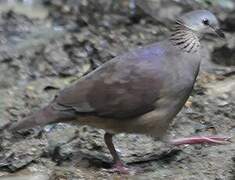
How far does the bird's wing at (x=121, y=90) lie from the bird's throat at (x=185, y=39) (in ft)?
0.59

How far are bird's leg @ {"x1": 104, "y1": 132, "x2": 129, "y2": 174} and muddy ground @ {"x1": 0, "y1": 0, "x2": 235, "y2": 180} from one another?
0.06m

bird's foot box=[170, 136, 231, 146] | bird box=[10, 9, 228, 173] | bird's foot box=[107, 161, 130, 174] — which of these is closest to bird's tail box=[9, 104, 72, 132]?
bird box=[10, 9, 228, 173]

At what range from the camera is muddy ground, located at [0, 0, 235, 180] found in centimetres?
532

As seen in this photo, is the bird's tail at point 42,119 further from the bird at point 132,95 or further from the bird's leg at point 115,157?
the bird's leg at point 115,157

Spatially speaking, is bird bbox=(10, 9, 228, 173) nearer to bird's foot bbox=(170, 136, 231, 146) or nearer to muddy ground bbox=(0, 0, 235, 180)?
bird's foot bbox=(170, 136, 231, 146)

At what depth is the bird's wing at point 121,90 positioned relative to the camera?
5.08 meters

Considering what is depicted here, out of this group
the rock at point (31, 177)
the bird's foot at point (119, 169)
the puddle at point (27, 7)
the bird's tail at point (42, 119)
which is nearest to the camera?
the rock at point (31, 177)

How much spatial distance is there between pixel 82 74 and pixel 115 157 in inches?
68.5

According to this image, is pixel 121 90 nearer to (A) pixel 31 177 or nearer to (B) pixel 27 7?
(A) pixel 31 177

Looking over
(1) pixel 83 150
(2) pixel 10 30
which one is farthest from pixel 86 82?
(2) pixel 10 30

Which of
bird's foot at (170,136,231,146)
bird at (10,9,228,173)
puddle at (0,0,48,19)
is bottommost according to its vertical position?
bird's foot at (170,136,231,146)

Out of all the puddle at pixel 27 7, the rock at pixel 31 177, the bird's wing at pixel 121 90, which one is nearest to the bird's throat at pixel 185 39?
the bird's wing at pixel 121 90

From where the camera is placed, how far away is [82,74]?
6.91m

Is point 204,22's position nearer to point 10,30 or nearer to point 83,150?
point 83,150
